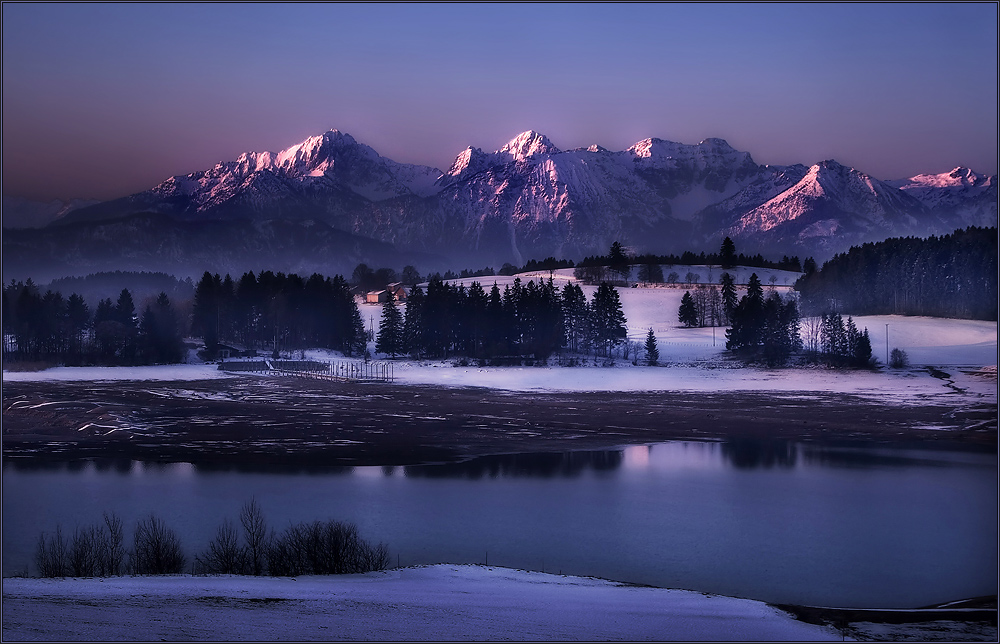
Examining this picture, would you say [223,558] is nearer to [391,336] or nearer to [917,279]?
[917,279]

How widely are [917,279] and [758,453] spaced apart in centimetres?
3075

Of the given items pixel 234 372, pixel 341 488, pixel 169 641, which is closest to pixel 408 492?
pixel 341 488

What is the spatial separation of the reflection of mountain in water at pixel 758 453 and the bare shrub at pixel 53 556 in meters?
18.6

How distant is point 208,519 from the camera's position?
19297 mm

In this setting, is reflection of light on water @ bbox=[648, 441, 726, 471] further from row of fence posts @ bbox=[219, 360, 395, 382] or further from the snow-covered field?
row of fence posts @ bbox=[219, 360, 395, 382]

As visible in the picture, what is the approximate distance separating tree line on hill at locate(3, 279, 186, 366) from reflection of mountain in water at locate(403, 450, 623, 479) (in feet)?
128

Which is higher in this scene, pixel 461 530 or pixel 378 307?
pixel 378 307

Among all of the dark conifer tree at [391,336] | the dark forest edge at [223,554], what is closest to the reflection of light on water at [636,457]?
the dark forest edge at [223,554]

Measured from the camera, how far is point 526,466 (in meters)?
25.4

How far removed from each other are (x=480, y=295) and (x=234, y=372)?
69.4 feet

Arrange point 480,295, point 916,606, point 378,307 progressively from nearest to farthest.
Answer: point 916,606
point 480,295
point 378,307

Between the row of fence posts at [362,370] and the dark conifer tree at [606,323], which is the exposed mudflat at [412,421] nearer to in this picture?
the row of fence posts at [362,370]

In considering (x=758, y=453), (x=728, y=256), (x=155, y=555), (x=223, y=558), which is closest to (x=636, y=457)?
(x=758, y=453)

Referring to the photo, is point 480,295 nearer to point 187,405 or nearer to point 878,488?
point 187,405
